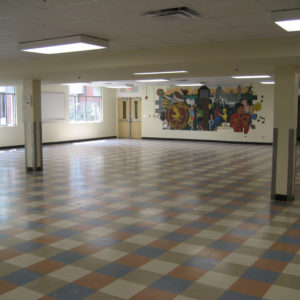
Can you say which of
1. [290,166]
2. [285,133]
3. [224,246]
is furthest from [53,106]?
[224,246]

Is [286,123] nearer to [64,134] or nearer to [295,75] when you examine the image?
[295,75]

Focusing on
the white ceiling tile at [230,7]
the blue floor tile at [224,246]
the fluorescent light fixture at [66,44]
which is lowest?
the blue floor tile at [224,246]

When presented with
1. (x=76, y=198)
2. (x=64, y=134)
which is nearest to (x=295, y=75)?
(x=76, y=198)

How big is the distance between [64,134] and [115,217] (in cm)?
1347

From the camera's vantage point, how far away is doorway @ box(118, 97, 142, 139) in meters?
22.0

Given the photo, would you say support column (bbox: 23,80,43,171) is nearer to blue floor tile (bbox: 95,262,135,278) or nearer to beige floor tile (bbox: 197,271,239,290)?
blue floor tile (bbox: 95,262,135,278)

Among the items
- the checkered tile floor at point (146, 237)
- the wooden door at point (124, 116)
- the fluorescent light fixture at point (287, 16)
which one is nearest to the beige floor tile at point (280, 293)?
the checkered tile floor at point (146, 237)

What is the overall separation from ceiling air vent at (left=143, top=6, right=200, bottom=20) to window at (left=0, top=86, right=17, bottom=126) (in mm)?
12629

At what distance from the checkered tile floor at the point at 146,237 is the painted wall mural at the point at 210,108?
8.84 metres

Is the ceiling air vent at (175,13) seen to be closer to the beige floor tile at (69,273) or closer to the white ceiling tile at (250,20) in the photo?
the white ceiling tile at (250,20)

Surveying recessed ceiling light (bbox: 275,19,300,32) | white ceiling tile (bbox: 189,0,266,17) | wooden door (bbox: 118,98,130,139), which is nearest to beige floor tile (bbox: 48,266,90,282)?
white ceiling tile (bbox: 189,0,266,17)

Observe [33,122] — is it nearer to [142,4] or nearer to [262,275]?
[142,4]

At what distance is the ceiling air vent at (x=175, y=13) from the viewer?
182 inches

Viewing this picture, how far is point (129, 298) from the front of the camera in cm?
347
